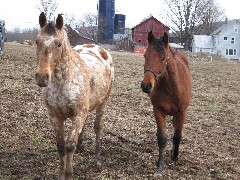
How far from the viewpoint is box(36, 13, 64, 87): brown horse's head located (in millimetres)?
3705

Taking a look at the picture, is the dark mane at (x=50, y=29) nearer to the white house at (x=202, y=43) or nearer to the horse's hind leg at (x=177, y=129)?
the horse's hind leg at (x=177, y=129)

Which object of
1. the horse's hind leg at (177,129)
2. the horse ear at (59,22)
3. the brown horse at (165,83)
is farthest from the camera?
the horse's hind leg at (177,129)

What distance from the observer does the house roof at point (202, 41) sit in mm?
66838

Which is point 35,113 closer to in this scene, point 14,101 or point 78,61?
point 14,101

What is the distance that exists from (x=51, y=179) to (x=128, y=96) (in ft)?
21.1

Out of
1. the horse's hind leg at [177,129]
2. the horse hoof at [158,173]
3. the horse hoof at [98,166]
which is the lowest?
the horse hoof at [158,173]

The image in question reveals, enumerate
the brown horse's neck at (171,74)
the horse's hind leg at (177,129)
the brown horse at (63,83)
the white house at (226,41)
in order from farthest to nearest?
1. the white house at (226,41)
2. the horse's hind leg at (177,129)
3. the brown horse's neck at (171,74)
4. the brown horse at (63,83)

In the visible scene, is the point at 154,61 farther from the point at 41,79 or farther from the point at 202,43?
the point at 202,43

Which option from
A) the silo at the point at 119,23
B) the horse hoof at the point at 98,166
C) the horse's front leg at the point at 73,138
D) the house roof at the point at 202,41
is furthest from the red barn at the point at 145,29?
the horse's front leg at the point at 73,138

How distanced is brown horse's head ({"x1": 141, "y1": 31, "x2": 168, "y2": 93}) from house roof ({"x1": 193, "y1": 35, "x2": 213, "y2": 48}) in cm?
6260

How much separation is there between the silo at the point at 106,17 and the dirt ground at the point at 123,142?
53211 mm

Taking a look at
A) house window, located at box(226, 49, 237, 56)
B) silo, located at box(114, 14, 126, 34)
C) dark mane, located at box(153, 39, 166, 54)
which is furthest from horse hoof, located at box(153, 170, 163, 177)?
silo, located at box(114, 14, 126, 34)

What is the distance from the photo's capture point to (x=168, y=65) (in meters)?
5.19

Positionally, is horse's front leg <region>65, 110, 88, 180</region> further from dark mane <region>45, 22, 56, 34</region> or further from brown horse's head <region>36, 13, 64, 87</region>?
dark mane <region>45, 22, 56, 34</region>
